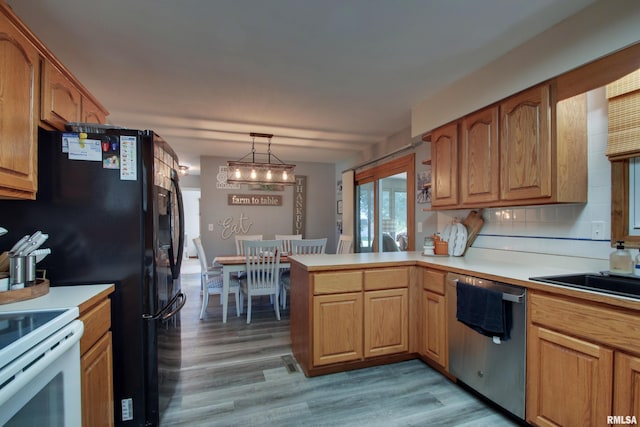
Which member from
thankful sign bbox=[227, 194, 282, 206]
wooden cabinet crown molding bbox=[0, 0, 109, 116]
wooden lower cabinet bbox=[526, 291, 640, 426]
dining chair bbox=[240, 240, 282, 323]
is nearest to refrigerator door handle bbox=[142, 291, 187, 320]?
dining chair bbox=[240, 240, 282, 323]

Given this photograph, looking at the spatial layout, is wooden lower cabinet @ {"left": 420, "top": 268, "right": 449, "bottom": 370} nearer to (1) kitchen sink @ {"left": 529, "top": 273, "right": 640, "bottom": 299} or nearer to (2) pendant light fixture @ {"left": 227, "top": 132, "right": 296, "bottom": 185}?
(1) kitchen sink @ {"left": 529, "top": 273, "right": 640, "bottom": 299}

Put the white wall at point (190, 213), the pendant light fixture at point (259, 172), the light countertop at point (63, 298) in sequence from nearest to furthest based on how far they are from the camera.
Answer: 1. the light countertop at point (63, 298)
2. the pendant light fixture at point (259, 172)
3. the white wall at point (190, 213)

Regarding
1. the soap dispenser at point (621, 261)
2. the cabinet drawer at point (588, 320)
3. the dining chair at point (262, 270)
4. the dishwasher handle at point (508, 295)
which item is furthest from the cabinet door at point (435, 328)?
the dining chair at point (262, 270)

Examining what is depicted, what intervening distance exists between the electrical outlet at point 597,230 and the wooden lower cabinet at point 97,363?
2755 mm

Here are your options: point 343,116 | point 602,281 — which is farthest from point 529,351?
point 343,116

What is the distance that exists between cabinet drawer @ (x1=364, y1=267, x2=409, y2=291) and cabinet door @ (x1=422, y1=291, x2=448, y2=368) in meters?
0.20

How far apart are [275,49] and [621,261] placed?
2.44m

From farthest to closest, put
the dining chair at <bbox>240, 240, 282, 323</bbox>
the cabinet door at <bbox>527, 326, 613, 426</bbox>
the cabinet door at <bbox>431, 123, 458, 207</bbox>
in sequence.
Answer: the dining chair at <bbox>240, 240, 282, 323</bbox> < the cabinet door at <bbox>431, 123, 458, 207</bbox> < the cabinet door at <bbox>527, 326, 613, 426</bbox>

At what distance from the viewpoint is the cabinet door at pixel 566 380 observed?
1.31 m

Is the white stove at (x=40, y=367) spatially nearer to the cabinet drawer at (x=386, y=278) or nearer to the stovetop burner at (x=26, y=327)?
the stovetop burner at (x=26, y=327)

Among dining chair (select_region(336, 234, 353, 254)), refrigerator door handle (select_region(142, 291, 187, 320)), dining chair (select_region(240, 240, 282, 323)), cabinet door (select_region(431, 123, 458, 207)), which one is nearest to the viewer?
refrigerator door handle (select_region(142, 291, 187, 320))

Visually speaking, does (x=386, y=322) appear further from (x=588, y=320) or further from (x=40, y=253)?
(x=40, y=253)

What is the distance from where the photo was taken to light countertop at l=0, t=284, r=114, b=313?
1.19m

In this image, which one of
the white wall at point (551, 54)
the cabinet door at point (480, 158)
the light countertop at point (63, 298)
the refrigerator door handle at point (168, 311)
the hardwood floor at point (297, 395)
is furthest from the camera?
the cabinet door at point (480, 158)
